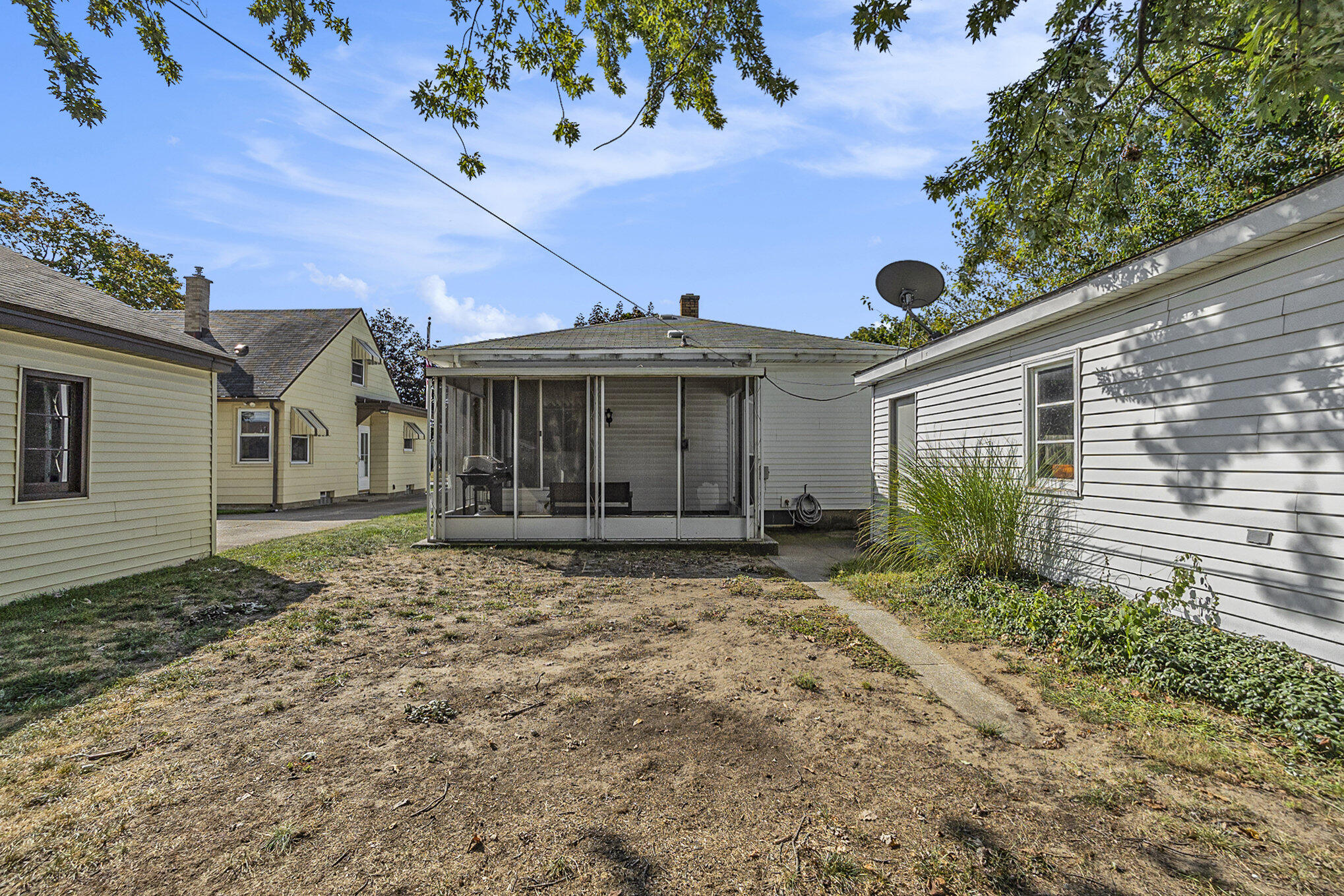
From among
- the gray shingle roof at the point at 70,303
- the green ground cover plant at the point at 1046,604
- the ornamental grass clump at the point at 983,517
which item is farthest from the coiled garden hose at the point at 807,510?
the gray shingle roof at the point at 70,303

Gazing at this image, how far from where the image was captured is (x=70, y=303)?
7.06 metres

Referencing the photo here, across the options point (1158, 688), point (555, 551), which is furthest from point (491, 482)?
point (1158, 688)

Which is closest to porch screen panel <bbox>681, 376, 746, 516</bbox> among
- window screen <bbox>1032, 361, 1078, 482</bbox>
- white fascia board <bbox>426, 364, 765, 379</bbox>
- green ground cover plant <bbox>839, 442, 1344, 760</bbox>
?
white fascia board <bbox>426, 364, 765, 379</bbox>

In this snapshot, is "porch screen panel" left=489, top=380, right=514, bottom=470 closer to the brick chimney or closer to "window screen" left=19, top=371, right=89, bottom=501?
"window screen" left=19, top=371, right=89, bottom=501

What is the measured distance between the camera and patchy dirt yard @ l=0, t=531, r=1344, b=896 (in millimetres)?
2334

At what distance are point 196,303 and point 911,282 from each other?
17.7 m

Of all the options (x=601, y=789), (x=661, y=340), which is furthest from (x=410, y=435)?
(x=601, y=789)

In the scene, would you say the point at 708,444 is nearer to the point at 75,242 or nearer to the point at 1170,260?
the point at 1170,260

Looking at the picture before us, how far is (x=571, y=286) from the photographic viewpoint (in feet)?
33.3

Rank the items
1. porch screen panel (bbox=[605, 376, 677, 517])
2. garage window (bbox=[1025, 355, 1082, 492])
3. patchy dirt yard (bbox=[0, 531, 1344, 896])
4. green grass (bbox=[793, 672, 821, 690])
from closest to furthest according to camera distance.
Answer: patchy dirt yard (bbox=[0, 531, 1344, 896]), green grass (bbox=[793, 672, 821, 690]), garage window (bbox=[1025, 355, 1082, 492]), porch screen panel (bbox=[605, 376, 677, 517])

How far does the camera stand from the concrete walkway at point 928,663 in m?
3.71

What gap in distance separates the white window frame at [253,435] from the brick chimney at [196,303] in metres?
2.85

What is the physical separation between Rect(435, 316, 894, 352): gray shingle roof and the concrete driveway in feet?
15.6

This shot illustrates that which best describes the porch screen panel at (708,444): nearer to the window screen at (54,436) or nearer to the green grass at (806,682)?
the green grass at (806,682)
